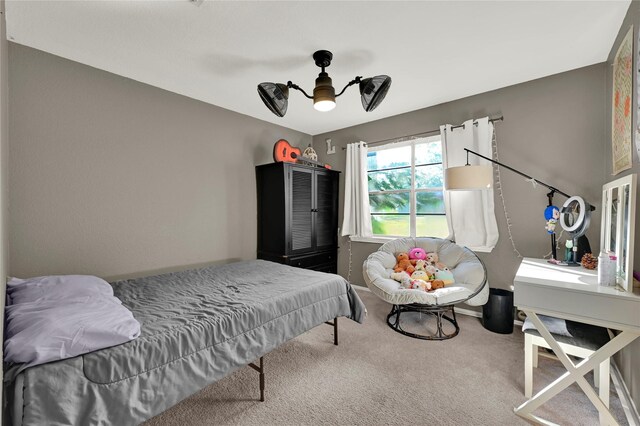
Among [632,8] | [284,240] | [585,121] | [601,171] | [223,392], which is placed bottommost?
[223,392]

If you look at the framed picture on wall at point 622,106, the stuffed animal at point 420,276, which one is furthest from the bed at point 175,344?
the framed picture on wall at point 622,106

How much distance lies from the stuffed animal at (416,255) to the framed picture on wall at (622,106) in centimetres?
165

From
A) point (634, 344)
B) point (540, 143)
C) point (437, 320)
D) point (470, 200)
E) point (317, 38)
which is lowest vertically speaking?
point (437, 320)

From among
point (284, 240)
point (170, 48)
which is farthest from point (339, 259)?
point (170, 48)

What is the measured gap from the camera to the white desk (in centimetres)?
129

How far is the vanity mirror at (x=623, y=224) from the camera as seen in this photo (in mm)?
1315

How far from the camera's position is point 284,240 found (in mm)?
3312

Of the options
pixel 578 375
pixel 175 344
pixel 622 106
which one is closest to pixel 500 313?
pixel 578 375

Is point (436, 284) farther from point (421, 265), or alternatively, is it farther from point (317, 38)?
point (317, 38)

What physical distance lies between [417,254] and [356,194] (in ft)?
4.12

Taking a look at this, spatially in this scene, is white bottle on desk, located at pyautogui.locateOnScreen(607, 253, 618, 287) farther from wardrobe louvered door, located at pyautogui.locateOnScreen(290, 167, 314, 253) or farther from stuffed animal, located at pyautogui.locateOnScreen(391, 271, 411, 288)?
wardrobe louvered door, located at pyautogui.locateOnScreen(290, 167, 314, 253)

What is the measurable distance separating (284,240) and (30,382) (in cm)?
241

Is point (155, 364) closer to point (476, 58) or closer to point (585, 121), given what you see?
point (476, 58)

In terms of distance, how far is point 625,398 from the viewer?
1638 millimetres
